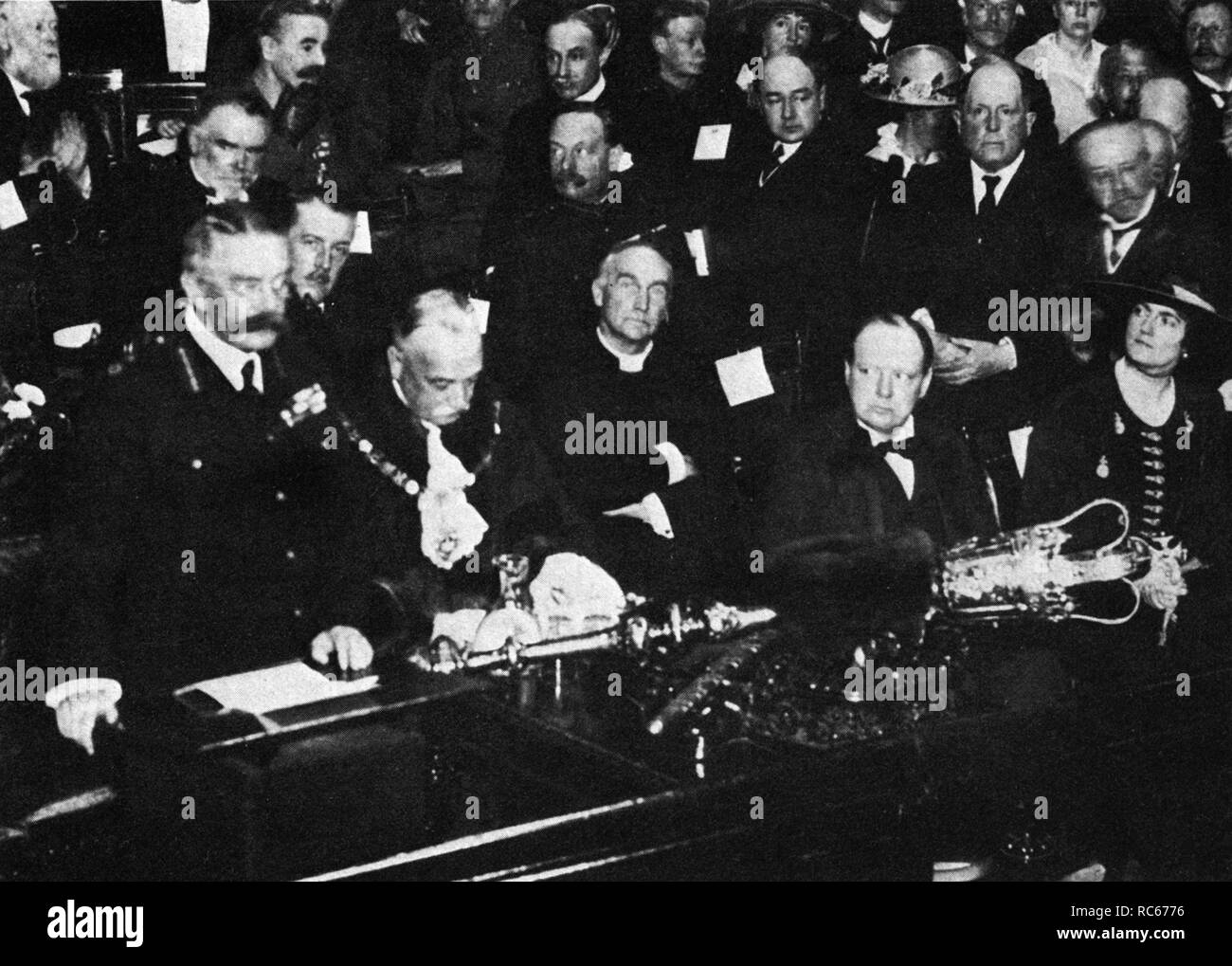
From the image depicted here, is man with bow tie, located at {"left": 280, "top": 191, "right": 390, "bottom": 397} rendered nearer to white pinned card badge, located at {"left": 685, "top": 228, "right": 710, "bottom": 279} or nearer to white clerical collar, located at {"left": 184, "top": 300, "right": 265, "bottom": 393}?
white clerical collar, located at {"left": 184, "top": 300, "right": 265, "bottom": 393}

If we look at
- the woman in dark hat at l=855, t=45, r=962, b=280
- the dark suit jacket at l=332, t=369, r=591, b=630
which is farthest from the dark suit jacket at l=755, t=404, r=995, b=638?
the dark suit jacket at l=332, t=369, r=591, b=630

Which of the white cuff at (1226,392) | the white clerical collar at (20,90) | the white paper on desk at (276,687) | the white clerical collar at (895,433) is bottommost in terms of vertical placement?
the white paper on desk at (276,687)

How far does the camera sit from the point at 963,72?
418 cm

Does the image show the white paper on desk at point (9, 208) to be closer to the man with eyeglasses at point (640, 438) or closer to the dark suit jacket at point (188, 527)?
the dark suit jacket at point (188, 527)

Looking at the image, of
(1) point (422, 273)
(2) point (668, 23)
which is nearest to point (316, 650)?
(1) point (422, 273)

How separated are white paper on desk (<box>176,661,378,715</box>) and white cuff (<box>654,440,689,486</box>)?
94 cm

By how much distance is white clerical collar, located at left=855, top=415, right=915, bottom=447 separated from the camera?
13.5 ft

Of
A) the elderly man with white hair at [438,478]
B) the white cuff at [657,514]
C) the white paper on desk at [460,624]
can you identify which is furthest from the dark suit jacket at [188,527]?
the white cuff at [657,514]

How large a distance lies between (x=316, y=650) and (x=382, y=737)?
31 cm

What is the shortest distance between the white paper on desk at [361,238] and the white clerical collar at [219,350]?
1.31 feet

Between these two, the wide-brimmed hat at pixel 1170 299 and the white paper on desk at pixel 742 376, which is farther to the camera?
the wide-brimmed hat at pixel 1170 299

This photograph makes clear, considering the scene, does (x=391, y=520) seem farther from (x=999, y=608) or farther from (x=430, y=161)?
(x=999, y=608)

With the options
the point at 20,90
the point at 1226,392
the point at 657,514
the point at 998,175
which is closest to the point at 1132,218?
the point at 998,175

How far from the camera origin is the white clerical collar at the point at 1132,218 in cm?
426
